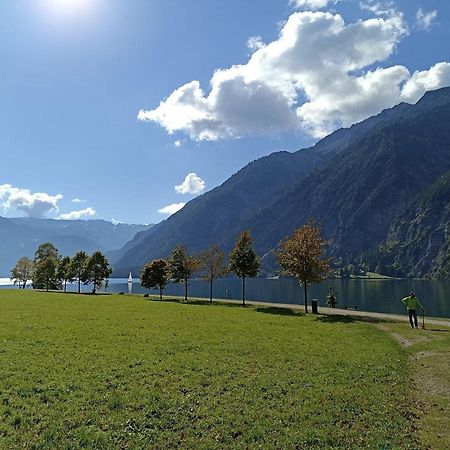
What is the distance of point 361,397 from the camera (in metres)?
14.7

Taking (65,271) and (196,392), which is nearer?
(196,392)

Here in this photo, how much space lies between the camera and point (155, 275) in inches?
3381

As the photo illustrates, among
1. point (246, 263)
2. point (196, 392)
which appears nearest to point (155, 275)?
point (246, 263)

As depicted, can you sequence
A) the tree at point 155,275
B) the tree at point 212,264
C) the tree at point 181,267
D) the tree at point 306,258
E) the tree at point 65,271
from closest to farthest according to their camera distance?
the tree at point 306,258 < the tree at point 212,264 < the tree at point 181,267 < the tree at point 155,275 < the tree at point 65,271

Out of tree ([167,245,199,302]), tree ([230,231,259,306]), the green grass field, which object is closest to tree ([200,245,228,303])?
tree ([167,245,199,302])

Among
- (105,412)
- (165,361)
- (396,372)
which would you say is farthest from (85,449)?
(396,372)

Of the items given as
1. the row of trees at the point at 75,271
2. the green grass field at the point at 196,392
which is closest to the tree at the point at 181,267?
the row of trees at the point at 75,271

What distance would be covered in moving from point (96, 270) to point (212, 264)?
4193 centimetres

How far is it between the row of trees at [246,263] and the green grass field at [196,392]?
25143mm

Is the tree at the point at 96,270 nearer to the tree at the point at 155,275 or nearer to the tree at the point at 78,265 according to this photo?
the tree at the point at 78,265

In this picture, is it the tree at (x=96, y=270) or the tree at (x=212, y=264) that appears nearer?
the tree at (x=212, y=264)

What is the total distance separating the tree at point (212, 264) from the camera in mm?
72688

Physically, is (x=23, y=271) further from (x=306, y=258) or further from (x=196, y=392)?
(x=196, y=392)

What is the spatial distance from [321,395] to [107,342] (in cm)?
1295
